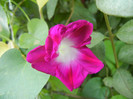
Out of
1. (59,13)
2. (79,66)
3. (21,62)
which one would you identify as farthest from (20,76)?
(59,13)

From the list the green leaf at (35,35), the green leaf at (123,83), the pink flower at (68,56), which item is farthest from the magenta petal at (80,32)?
the green leaf at (123,83)

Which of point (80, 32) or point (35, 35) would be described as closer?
point (80, 32)

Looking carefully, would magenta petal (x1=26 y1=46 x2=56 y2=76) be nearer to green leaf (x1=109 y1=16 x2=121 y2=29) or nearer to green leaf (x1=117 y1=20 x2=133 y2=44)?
green leaf (x1=117 y1=20 x2=133 y2=44)

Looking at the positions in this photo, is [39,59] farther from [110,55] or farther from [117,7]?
[110,55]

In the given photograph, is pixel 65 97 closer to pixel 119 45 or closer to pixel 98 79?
pixel 98 79

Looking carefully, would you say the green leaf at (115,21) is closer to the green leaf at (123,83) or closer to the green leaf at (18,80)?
the green leaf at (123,83)

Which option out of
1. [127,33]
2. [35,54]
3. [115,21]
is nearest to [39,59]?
[35,54]

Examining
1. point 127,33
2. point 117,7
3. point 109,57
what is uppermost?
point 117,7
